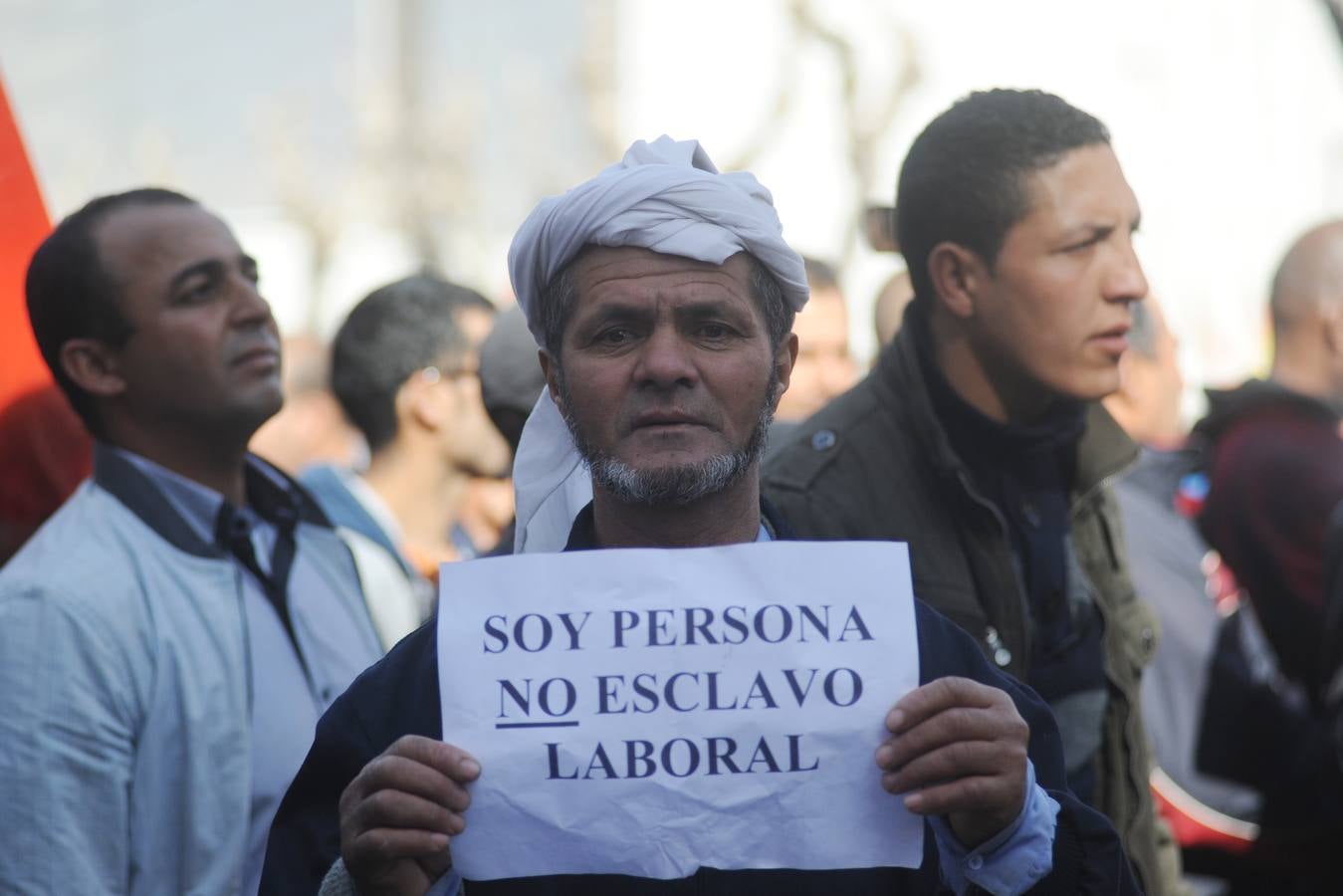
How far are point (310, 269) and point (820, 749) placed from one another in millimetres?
50027

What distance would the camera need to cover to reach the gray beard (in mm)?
2406

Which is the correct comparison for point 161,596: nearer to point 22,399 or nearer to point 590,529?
point 22,399

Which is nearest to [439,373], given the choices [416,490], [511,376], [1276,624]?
[416,490]

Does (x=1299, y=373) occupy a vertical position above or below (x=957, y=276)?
above

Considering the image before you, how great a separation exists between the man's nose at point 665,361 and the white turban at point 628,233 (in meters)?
0.12

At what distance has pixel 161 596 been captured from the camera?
3.30 m

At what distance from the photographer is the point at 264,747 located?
331cm

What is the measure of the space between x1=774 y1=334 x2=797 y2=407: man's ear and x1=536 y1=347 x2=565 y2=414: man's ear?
0.31m

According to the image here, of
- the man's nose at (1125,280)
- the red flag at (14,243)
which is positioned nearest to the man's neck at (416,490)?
the red flag at (14,243)

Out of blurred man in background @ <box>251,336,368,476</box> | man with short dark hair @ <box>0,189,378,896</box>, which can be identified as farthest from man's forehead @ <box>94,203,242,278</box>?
blurred man in background @ <box>251,336,368,476</box>

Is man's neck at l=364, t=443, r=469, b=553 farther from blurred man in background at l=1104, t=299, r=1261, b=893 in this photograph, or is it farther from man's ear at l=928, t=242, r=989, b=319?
man's ear at l=928, t=242, r=989, b=319

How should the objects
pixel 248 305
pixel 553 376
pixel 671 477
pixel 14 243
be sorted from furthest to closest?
pixel 14 243, pixel 248 305, pixel 553 376, pixel 671 477

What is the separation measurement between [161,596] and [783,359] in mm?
1330

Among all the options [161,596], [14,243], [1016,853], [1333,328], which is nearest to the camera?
[1016,853]
